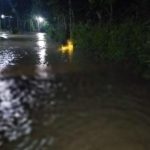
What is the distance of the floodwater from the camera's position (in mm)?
7137

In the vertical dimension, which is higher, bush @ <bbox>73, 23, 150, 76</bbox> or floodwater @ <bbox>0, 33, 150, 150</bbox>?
bush @ <bbox>73, 23, 150, 76</bbox>

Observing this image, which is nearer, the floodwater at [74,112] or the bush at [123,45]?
the floodwater at [74,112]

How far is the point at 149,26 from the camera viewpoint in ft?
50.4

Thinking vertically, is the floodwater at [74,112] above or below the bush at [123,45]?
below

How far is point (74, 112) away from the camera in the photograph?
9.15 m

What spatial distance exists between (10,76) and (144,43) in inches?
216

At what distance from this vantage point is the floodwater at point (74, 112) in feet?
23.4

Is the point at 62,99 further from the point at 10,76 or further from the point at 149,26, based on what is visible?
the point at 149,26

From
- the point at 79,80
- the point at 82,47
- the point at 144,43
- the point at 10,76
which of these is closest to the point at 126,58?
the point at 144,43

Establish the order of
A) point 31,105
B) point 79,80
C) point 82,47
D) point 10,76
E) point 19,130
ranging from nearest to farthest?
point 19,130
point 31,105
point 79,80
point 10,76
point 82,47

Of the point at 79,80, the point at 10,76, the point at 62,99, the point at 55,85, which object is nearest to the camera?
the point at 62,99

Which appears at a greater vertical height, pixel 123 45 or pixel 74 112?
pixel 123 45

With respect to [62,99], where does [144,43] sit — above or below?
above

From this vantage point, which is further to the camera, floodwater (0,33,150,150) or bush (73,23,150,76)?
bush (73,23,150,76)
